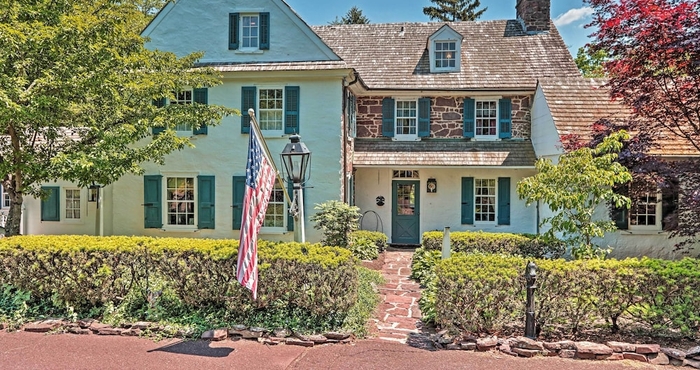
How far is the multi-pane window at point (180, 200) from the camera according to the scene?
12.5 m

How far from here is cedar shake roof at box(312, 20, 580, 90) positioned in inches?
566

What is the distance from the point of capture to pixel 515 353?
5.50 meters

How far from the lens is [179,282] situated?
21.0 ft

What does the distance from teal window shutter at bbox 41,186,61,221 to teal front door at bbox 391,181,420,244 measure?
34.0 feet

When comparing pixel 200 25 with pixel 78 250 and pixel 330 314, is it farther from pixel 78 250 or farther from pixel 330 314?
pixel 330 314

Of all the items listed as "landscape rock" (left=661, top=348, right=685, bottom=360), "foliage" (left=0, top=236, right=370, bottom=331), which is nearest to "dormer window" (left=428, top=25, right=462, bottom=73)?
"foliage" (left=0, top=236, right=370, bottom=331)

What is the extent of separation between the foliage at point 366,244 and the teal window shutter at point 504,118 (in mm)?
5142

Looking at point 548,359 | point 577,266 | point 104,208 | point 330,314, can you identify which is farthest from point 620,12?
point 104,208

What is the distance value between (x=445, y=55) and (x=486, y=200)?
16.6ft

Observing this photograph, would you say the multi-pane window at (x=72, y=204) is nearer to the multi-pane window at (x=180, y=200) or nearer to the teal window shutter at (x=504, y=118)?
the multi-pane window at (x=180, y=200)

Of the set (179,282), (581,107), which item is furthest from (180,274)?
(581,107)

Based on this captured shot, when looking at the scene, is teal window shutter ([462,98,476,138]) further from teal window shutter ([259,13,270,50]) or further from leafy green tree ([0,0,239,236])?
leafy green tree ([0,0,239,236])

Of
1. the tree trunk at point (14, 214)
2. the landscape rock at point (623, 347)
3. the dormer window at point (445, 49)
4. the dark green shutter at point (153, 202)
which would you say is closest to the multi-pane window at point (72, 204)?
the dark green shutter at point (153, 202)

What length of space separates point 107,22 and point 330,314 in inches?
266
